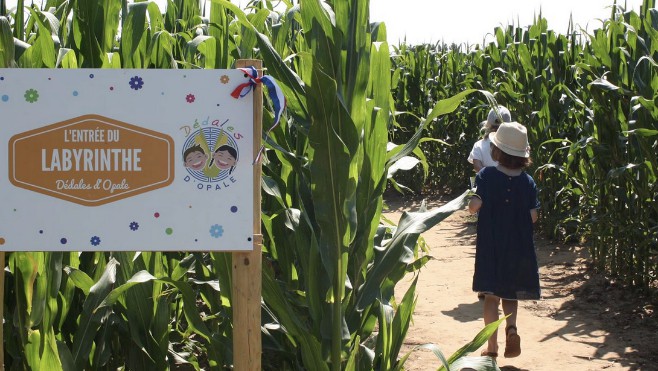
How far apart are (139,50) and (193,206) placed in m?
1.17

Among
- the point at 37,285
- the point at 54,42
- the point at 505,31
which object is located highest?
the point at 505,31

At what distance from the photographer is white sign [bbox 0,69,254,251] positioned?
2.92 m

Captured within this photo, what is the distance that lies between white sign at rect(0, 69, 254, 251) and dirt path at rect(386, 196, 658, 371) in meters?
2.30

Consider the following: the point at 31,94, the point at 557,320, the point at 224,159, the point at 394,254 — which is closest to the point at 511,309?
the point at 557,320

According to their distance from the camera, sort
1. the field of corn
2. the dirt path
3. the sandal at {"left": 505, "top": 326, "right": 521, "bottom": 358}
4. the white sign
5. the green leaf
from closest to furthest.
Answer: the white sign
the field of corn
the green leaf
the sandal at {"left": 505, "top": 326, "right": 521, "bottom": 358}
the dirt path

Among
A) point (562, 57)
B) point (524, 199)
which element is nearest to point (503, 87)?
point (562, 57)

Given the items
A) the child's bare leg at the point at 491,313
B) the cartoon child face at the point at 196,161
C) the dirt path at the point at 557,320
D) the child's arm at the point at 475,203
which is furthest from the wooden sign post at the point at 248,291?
the child's bare leg at the point at 491,313

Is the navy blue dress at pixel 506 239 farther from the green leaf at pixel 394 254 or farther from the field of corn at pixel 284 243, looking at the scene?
the green leaf at pixel 394 254

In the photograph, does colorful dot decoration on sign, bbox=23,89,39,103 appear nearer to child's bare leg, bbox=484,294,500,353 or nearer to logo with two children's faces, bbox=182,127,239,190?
logo with two children's faces, bbox=182,127,239,190

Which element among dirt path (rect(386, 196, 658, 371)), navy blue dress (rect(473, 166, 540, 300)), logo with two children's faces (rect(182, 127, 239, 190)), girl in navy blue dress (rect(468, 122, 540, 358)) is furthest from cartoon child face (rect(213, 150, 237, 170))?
navy blue dress (rect(473, 166, 540, 300))

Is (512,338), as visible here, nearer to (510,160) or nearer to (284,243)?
(510,160)

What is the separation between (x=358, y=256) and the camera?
11.8 ft

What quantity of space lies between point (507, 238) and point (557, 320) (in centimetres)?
151

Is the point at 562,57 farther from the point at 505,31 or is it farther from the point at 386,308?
the point at 386,308
